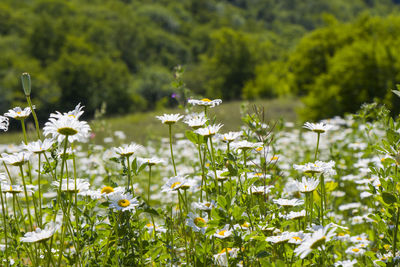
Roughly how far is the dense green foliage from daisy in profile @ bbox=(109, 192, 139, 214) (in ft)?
3.39

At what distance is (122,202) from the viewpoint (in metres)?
1.38

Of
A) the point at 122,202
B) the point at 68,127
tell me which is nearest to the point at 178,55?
the point at 122,202

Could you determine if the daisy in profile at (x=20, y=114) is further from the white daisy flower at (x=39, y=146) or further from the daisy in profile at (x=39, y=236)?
the daisy in profile at (x=39, y=236)

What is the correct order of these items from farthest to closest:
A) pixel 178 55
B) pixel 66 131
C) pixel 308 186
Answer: pixel 178 55 → pixel 308 186 → pixel 66 131

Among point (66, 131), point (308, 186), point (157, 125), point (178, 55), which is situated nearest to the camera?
point (66, 131)

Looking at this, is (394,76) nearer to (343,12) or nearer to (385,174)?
(385,174)

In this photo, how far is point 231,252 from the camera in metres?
1.44

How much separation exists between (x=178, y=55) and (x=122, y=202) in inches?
2520

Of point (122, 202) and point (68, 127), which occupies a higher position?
point (68, 127)

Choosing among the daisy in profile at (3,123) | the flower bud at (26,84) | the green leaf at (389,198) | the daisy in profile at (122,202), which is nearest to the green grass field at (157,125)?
the daisy in profile at (3,123)

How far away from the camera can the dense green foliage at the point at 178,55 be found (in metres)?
12.1

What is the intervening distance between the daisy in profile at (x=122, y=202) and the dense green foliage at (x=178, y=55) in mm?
1032

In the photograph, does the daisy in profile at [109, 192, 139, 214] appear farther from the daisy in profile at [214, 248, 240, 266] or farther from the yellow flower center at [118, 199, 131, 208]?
the daisy in profile at [214, 248, 240, 266]

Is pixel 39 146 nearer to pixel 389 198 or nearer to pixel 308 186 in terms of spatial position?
pixel 308 186
